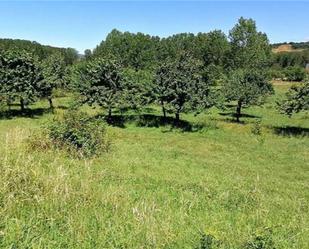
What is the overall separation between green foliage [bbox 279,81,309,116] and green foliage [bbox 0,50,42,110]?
985 inches

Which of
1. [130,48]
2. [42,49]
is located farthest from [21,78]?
[42,49]

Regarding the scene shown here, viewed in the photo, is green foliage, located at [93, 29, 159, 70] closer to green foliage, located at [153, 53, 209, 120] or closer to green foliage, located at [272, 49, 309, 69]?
green foliage, located at [153, 53, 209, 120]

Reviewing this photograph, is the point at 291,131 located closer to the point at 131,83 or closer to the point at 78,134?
the point at 131,83

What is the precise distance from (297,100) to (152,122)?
1370cm

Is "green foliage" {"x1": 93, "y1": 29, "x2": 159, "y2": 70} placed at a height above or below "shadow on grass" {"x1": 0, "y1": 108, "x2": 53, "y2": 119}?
above

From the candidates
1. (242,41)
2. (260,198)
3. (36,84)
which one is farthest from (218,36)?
(260,198)

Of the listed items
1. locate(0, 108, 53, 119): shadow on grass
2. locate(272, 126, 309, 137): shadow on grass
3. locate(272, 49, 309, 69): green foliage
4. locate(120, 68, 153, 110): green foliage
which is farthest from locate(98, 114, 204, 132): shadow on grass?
locate(272, 49, 309, 69): green foliage

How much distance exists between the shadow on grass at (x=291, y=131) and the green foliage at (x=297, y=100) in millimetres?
1897

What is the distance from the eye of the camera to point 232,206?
10422 millimetres

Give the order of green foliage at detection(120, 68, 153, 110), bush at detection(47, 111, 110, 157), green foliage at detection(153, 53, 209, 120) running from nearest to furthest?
1. bush at detection(47, 111, 110, 157)
2. green foliage at detection(153, 53, 209, 120)
3. green foliage at detection(120, 68, 153, 110)

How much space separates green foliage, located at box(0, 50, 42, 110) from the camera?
4247cm

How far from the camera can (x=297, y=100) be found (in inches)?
1513

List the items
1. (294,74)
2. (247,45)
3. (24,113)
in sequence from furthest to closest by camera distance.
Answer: (294,74), (247,45), (24,113)

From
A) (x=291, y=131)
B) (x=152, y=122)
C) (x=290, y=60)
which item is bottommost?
(x=291, y=131)
